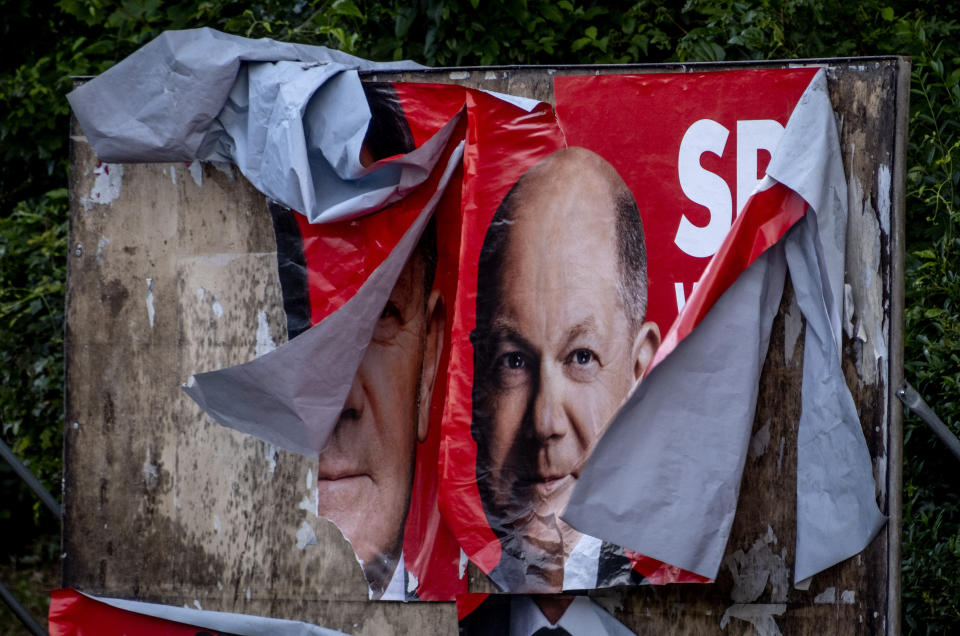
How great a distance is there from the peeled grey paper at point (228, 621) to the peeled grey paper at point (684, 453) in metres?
0.92

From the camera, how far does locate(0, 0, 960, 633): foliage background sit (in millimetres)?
3604

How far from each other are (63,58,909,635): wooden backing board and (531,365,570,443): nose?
45 centimetres

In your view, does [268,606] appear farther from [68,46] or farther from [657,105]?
[68,46]

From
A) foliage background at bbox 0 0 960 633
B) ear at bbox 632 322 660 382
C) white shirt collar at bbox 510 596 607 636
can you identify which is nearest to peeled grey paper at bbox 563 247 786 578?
ear at bbox 632 322 660 382

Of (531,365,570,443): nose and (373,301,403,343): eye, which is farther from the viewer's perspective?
(373,301,403,343): eye

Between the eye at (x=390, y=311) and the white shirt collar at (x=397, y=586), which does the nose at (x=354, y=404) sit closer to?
the eye at (x=390, y=311)

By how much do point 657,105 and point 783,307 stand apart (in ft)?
2.15

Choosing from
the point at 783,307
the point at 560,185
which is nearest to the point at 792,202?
the point at 783,307

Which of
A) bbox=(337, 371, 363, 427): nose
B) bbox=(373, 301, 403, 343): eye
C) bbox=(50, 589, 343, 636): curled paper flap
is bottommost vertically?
bbox=(50, 589, 343, 636): curled paper flap

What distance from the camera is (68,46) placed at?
5.06 meters

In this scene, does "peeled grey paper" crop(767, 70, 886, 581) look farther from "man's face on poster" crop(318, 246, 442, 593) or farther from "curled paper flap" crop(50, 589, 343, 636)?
"curled paper flap" crop(50, 589, 343, 636)

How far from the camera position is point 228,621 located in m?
2.94

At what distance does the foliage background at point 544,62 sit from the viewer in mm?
3604

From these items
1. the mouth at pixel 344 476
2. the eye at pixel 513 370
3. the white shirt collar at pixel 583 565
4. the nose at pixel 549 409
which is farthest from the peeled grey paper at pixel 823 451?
the mouth at pixel 344 476
